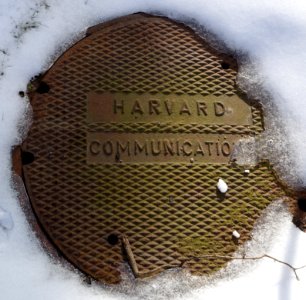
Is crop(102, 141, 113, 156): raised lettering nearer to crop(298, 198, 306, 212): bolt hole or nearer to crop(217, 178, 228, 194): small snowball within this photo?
crop(217, 178, 228, 194): small snowball

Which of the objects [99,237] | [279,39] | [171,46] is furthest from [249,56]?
[99,237]

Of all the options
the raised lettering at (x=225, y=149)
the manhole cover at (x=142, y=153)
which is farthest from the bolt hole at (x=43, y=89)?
the raised lettering at (x=225, y=149)

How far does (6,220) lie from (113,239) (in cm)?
41

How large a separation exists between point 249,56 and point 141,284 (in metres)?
1.13


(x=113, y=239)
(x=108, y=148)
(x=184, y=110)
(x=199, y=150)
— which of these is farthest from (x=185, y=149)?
(x=113, y=239)

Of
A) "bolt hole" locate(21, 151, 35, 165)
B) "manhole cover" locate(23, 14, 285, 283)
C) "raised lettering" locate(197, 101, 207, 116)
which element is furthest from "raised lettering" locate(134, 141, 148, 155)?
"bolt hole" locate(21, 151, 35, 165)

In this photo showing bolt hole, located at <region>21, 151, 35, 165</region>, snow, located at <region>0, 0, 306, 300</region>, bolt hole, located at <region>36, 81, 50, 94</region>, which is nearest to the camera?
snow, located at <region>0, 0, 306, 300</region>

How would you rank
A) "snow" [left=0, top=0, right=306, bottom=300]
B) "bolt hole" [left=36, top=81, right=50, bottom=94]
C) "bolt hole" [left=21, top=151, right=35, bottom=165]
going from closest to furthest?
"snow" [left=0, top=0, right=306, bottom=300]
"bolt hole" [left=21, top=151, right=35, bottom=165]
"bolt hole" [left=36, top=81, right=50, bottom=94]

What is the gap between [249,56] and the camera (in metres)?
2.35

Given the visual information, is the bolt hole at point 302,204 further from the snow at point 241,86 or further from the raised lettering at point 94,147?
the raised lettering at point 94,147

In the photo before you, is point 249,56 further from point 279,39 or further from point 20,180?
point 20,180

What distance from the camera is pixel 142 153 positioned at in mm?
2109

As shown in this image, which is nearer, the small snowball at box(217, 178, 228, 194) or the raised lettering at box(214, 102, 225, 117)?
the small snowball at box(217, 178, 228, 194)

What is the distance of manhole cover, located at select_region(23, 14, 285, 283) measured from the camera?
1987mm
